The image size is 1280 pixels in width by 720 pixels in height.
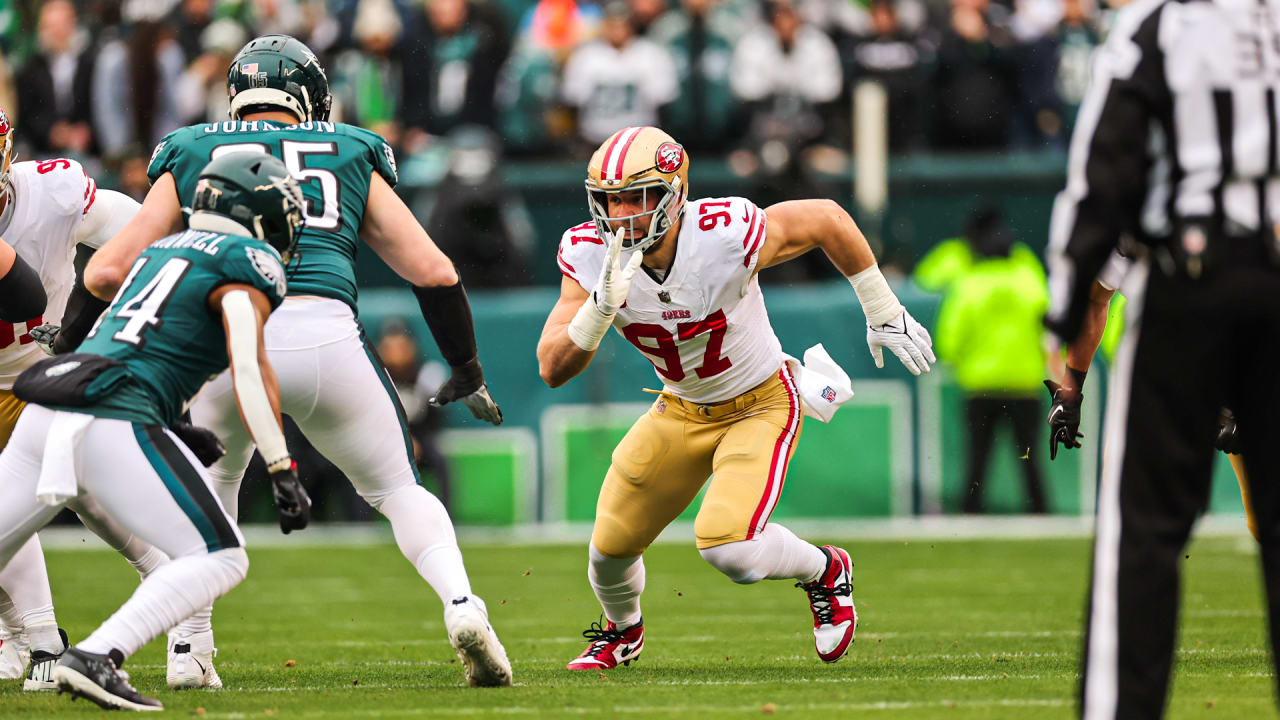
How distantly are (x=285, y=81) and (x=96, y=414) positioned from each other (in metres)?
1.37

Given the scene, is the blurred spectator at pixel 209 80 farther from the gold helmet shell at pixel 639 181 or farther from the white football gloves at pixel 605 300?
the white football gloves at pixel 605 300

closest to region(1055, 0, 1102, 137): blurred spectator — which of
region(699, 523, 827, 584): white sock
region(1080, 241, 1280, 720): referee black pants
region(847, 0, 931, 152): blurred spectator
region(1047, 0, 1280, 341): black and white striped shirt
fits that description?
region(847, 0, 931, 152): blurred spectator

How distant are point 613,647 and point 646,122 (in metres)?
7.44

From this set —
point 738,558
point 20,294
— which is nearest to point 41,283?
point 20,294

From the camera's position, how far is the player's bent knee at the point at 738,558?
531cm

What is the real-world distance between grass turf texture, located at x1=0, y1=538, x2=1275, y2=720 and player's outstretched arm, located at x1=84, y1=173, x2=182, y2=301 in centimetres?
117

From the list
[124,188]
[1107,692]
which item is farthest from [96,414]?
[124,188]

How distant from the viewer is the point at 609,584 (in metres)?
5.67

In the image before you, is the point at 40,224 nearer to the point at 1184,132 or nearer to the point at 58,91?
the point at 1184,132

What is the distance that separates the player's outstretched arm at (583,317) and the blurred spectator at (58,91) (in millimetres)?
8381

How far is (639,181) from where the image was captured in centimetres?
527

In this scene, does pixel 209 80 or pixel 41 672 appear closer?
pixel 41 672

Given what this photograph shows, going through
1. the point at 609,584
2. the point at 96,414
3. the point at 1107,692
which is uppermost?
the point at 96,414

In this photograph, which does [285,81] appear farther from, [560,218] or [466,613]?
[560,218]
